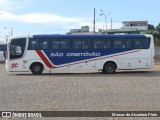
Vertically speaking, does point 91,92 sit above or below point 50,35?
below

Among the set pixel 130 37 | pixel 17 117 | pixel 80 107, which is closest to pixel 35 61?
pixel 130 37

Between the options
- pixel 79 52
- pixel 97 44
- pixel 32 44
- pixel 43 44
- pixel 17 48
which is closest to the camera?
pixel 17 48

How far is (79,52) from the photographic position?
28000mm

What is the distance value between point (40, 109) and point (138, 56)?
18275 millimetres

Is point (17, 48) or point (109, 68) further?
point (109, 68)

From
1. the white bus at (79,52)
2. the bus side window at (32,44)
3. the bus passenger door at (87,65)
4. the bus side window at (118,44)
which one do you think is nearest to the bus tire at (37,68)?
the white bus at (79,52)

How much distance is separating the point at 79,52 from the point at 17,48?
4.40 meters

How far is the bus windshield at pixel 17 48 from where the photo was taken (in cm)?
2736

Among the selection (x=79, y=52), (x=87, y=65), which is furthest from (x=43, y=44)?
(x=87, y=65)

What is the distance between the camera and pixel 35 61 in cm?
2758

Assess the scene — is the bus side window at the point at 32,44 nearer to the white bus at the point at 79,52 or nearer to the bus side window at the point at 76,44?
the white bus at the point at 79,52

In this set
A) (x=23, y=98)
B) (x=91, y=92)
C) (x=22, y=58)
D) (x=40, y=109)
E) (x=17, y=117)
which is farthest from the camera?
(x=22, y=58)

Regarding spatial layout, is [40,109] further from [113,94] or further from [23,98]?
[113,94]

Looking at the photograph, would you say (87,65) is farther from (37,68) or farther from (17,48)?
(17,48)
